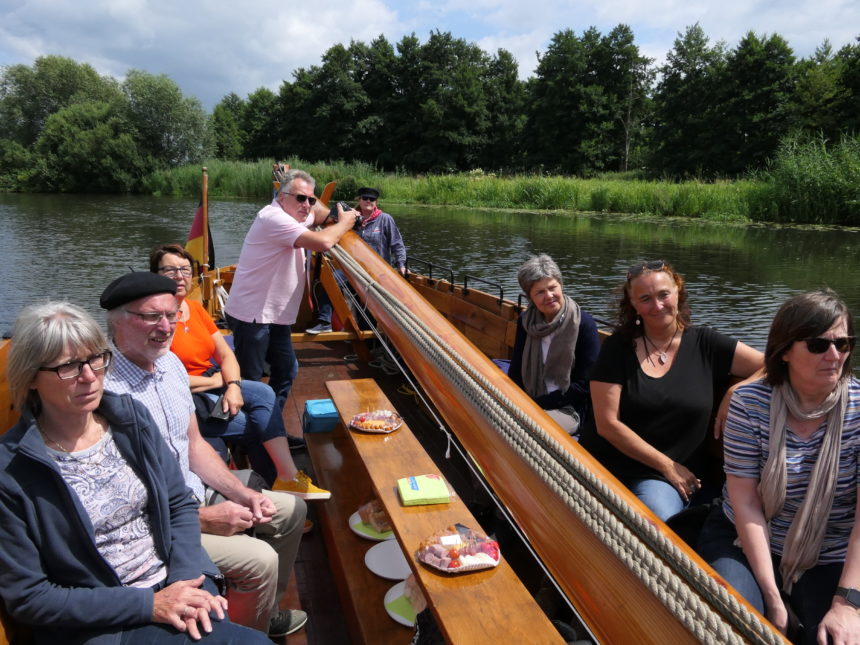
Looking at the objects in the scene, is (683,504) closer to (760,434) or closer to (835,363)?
(760,434)

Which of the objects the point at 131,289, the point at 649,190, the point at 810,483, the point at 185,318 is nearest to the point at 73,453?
the point at 131,289

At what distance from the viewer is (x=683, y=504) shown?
2250 mm

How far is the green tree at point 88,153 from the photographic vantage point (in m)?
36.0

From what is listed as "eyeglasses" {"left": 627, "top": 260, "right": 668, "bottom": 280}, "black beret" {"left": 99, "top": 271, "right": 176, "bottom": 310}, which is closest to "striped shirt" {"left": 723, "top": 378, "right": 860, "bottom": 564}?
"eyeglasses" {"left": 627, "top": 260, "right": 668, "bottom": 280}

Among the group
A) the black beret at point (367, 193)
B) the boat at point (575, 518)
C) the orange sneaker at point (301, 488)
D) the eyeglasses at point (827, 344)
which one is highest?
the black beret at point (367, 193)

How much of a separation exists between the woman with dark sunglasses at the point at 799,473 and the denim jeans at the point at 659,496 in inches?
13.7

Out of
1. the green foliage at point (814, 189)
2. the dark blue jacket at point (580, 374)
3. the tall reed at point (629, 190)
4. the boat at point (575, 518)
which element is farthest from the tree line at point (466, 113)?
the boat at point (575, 518)

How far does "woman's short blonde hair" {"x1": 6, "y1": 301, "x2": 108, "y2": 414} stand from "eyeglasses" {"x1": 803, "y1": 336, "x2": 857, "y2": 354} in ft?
5.92

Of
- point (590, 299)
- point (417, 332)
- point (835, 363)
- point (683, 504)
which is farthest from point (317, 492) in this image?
point (590, 299)

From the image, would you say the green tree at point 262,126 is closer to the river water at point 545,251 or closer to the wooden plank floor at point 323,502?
the river water at point 545,251

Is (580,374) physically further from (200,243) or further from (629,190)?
(629,190)

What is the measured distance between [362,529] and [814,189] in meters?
20.5

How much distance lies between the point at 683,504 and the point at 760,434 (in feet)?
1.87

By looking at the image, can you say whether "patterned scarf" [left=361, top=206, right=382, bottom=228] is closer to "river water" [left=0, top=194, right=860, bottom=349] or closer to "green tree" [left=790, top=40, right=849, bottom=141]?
"river water" [left=0, top=194, right=860, bottom=349]
